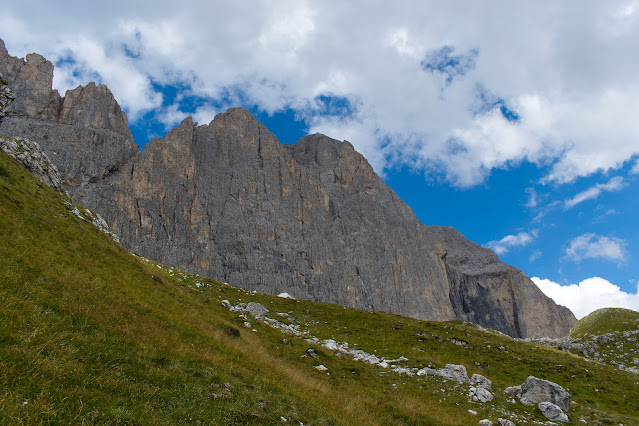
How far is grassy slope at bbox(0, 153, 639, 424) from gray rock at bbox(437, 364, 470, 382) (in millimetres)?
2067

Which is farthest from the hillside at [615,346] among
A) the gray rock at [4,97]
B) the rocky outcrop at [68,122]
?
the rocky outcrop at [68,122]

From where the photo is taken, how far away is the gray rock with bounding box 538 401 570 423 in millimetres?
22359

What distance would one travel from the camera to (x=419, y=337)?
142 feet

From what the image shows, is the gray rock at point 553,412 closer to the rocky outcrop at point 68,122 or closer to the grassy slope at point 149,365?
the grassy slope at point 149,365

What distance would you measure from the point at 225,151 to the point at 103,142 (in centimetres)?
4634

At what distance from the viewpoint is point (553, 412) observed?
22.7 meters

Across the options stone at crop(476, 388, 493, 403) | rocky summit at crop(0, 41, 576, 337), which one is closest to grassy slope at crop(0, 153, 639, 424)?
stone at crop(476, 388, 493, 403)

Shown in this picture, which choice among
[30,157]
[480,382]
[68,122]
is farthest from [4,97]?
[68,122]

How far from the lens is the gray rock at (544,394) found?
24.4m

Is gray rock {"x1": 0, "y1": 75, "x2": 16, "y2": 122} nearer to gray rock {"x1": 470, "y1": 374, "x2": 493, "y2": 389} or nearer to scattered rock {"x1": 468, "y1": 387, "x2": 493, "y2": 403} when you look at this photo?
scattered rock {"x1": 468, "y1": 387, "x2": 493, "y2": 403}

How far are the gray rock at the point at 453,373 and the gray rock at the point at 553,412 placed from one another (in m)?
6.15

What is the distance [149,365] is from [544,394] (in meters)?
25.6

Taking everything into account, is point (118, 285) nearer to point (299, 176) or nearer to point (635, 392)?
point (635, 392)

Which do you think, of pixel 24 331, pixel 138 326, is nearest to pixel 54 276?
pixel 138 326
